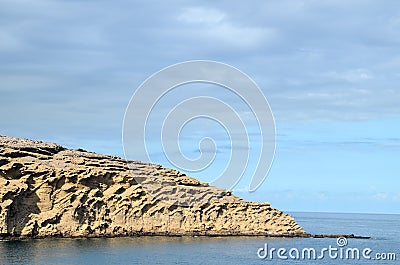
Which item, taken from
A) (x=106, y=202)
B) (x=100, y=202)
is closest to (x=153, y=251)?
(x=100, y=202)

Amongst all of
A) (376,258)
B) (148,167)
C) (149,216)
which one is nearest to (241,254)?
(376,258)

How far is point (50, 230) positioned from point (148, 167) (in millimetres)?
19408

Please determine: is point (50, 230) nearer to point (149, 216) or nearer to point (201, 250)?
point (149, 216)

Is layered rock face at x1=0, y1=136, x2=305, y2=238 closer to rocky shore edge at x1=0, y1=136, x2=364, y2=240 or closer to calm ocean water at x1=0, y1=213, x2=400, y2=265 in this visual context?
rocky shore edge at x1=0, y1=136, x2=364, y2=240

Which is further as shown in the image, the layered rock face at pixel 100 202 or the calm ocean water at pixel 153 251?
the layered rock face at pixel 100 202

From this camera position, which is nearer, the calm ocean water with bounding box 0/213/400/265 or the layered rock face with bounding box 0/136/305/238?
the calm ocean water with bounding box 0/213/400/265

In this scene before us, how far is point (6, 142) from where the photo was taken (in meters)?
80.6

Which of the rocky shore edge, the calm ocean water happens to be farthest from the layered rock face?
the calm ocean water

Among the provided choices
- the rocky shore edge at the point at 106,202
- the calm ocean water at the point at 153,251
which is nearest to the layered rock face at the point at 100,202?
the rocky shore edge at the point at 106,202

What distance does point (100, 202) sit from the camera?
8294 centimetres

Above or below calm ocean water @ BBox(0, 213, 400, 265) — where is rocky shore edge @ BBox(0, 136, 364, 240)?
above

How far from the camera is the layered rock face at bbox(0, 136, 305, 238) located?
76750 mm

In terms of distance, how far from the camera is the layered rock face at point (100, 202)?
76750mm

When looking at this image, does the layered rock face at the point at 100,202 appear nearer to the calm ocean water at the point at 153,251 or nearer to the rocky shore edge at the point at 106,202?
the rocky shore edge at the point at 106,202
